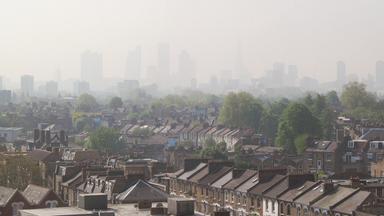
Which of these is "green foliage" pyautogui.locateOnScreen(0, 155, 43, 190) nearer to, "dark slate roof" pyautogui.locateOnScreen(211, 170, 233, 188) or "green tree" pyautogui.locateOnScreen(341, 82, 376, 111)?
"dark slate roof" pyautogui.locateOnScreen(211, 170, 233, 188)

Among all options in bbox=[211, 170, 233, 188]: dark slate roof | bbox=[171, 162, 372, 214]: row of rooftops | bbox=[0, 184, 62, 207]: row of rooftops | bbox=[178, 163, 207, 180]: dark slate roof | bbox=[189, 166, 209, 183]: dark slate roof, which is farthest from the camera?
bbox=[178, 163, 207, 180]: dark slate roof

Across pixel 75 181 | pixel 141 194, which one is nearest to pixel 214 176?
pixel 141 194

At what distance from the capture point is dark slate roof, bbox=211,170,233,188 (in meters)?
61.3

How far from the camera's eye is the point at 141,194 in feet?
181

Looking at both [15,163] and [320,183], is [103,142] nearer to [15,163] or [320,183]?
[15,163]

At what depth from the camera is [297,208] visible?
52000 millimetres

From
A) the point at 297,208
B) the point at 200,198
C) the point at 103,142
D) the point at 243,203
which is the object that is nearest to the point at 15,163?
the point at 200,198

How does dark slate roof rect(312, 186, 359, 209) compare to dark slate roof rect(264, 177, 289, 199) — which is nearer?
dark slate roof rect(312, 186, 359, 209)

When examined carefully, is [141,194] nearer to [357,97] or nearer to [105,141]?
[105,141]

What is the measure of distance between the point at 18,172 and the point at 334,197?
29206 millimetres

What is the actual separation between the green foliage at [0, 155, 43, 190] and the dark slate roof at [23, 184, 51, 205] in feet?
48.7

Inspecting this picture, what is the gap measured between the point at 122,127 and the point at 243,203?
110734 mm

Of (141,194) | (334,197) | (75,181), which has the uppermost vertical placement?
(334,197)

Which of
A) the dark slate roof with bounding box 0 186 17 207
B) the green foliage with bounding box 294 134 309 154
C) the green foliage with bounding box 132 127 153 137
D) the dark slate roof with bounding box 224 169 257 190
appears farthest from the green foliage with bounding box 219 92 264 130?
the dark slate roof with bounding box 0 186 17 207
